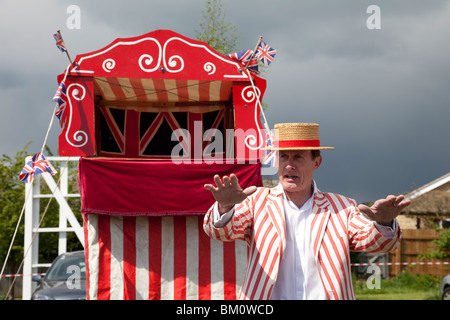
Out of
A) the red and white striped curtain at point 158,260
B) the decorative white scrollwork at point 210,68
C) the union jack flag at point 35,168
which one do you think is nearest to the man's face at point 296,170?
the red and white striped curtain at point 158,260

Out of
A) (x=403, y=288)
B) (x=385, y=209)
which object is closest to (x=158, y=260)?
(x=385, y=209)

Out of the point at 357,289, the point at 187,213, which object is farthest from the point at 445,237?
the point at 187,213

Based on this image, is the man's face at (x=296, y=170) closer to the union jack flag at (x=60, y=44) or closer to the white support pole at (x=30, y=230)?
the union jack flag at (x=60, y=44)

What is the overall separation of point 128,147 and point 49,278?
7.23 feet

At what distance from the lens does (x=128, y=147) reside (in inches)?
342

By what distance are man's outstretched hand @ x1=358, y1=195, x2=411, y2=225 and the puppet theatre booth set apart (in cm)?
328

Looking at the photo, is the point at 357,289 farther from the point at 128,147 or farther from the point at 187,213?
the point at 187,213

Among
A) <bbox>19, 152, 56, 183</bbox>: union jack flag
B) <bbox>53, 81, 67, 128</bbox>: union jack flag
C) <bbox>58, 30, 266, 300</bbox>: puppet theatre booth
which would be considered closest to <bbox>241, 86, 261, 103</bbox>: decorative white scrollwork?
<bbox>58, 30, 266, 300</bbox>: puppet theatre booth

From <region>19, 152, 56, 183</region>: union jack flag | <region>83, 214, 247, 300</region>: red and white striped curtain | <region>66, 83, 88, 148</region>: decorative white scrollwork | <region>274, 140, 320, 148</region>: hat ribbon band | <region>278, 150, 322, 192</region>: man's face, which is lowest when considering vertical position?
<region>83, 214, 247, 300</region>: red and white striped curtain

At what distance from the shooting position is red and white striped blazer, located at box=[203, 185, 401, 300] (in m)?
2.96

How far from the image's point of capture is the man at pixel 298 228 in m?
2.94

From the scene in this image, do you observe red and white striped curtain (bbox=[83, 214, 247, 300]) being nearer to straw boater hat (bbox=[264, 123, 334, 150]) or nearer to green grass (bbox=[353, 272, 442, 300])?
straw boater hat (bbox=[264, 123, 334, 150])

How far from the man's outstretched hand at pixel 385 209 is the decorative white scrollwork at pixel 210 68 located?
13.0 ft
